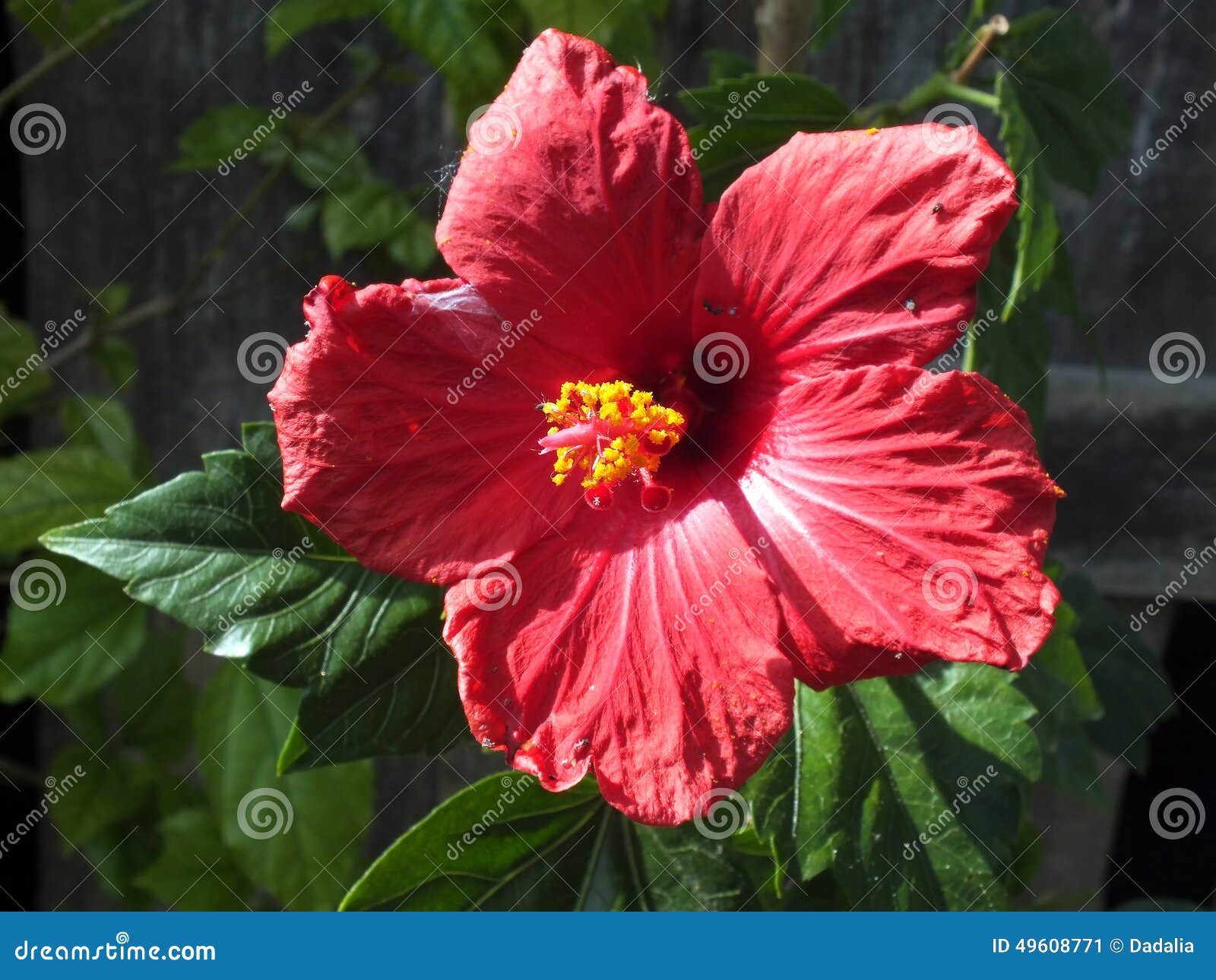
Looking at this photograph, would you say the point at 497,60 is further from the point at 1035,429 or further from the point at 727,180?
the point at 1035,429

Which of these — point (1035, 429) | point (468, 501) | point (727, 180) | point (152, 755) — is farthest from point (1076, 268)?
point (152, 755)

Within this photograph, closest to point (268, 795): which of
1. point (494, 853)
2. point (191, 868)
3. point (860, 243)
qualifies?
point (191, 868)

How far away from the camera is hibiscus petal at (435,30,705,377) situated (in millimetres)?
918

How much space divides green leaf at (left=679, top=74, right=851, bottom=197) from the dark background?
51 centimetres

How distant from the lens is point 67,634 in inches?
76.2

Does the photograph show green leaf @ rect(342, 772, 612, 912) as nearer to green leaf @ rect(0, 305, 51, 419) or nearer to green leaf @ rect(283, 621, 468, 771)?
green leaf @ rect(283, 621, 468, 771)

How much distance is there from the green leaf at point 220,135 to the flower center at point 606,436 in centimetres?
119

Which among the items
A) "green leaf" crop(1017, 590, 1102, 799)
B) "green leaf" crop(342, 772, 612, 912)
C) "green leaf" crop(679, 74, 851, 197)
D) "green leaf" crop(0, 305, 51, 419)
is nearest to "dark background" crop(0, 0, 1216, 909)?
"green leaf" crop(0, 305, 51, 419)

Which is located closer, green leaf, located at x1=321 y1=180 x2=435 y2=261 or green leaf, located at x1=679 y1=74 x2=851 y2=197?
green leaf, located at x1=679 y1=74 x2=851 y2=197

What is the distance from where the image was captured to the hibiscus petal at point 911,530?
2.81 feet

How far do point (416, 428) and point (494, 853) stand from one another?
0.56m

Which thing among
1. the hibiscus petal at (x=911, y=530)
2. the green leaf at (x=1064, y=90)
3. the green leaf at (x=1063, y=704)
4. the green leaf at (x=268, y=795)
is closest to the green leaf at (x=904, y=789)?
the green leaf at (x=1063, y=704)

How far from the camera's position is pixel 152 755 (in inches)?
87.3

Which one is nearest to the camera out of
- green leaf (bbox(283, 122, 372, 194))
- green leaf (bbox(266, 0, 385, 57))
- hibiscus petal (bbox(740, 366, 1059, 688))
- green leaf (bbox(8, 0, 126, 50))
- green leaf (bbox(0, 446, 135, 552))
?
hibiscus petal (bbox(740, 366, 1059, 688))
